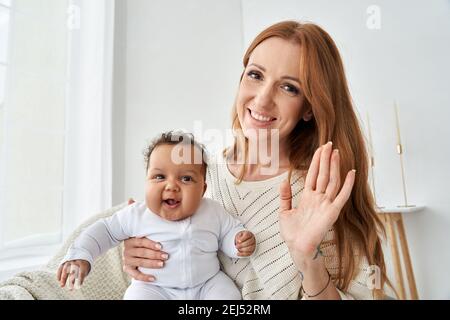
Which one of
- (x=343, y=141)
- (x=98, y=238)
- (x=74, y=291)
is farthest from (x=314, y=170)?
(x=74, y=291)

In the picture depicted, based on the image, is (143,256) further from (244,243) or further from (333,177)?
(333,177)

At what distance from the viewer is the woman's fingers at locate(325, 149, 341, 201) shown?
1.73 feet

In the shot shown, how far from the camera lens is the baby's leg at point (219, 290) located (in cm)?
59

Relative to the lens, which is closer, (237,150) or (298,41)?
(298,41)

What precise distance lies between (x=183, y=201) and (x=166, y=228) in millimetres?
63

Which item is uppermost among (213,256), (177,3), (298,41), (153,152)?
(177,3)

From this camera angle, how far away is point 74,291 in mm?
688

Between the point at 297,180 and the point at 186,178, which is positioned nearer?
the point at 186,178

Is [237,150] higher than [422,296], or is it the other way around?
[237,150]

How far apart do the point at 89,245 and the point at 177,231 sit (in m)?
0.15

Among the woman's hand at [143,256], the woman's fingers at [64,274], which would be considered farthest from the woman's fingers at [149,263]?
the woman's fingers at [64,274]

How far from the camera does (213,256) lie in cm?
62
